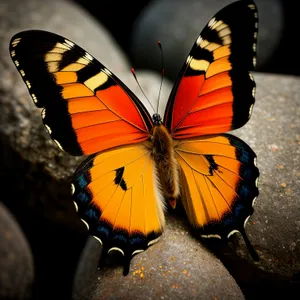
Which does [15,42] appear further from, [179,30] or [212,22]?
[179,30]

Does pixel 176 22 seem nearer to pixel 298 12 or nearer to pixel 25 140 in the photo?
pixel 298 12

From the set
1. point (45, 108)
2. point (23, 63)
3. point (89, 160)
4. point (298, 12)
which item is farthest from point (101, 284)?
point (298, 12)

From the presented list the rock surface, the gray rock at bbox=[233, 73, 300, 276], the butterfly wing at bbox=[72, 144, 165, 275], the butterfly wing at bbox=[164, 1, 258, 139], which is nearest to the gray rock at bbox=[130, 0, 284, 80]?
the rock surface

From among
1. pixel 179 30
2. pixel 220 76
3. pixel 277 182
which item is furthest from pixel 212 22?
pixel 179 30

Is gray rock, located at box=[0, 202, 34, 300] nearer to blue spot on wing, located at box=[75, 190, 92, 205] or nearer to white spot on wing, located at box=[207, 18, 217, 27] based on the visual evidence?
blue spot on wing, located at box=[75, 190, 92, 205]

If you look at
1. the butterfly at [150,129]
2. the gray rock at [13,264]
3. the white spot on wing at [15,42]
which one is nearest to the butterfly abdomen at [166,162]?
the butterfly at [150,129]

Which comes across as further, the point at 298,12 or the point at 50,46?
the point at 298,12

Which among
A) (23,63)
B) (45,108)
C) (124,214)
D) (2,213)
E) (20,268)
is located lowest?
(20,268)
